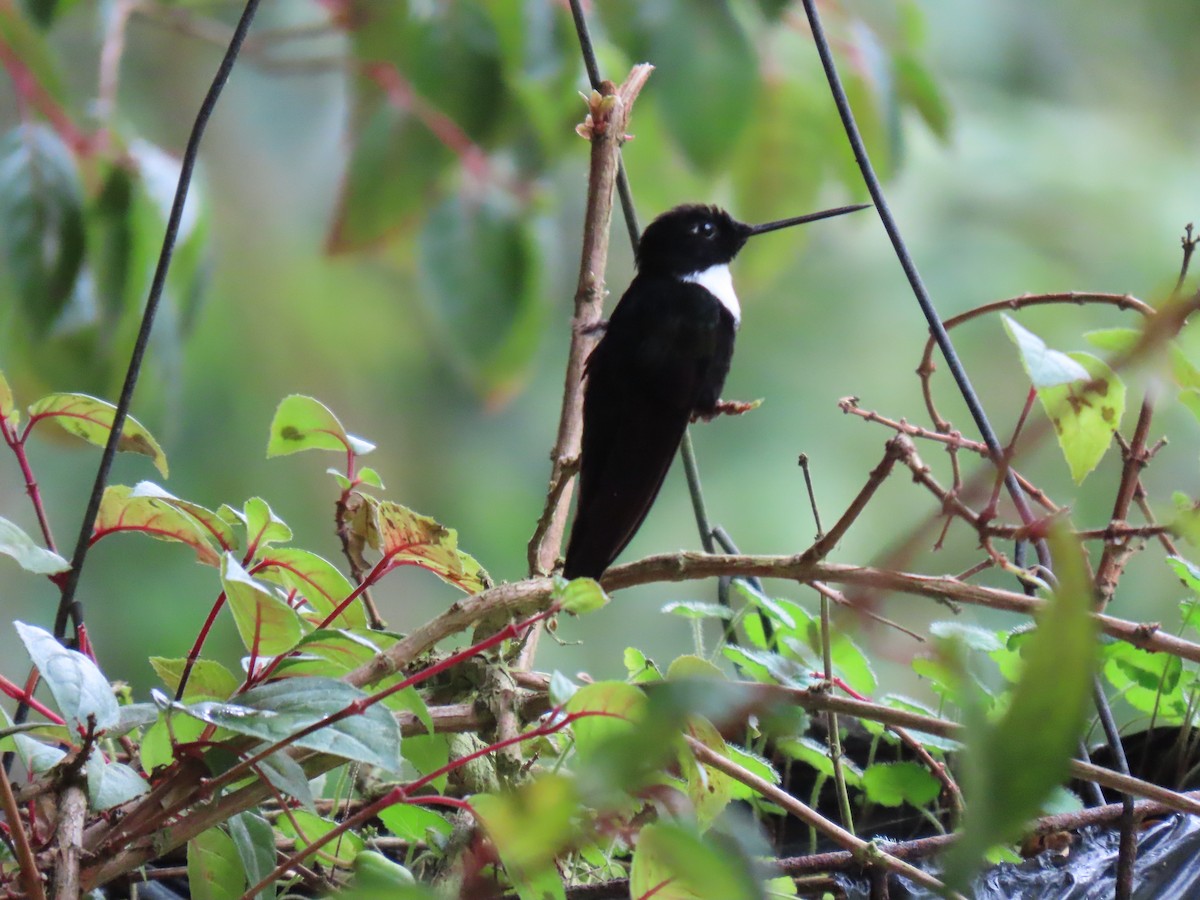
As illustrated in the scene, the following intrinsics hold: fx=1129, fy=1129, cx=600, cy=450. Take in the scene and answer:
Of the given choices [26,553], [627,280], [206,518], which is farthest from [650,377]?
[627,280]

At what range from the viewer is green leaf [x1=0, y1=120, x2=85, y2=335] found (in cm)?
117

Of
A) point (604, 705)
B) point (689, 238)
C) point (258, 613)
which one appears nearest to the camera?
point (604, 705)

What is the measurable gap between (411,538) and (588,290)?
44 centimetres

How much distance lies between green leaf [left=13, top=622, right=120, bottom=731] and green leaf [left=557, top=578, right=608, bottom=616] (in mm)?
229

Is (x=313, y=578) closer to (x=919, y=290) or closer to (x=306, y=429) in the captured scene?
(x=306, y=429)

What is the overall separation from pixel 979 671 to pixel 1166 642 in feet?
0.50

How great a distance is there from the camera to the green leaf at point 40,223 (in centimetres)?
117

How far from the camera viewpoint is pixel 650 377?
1.35 meters

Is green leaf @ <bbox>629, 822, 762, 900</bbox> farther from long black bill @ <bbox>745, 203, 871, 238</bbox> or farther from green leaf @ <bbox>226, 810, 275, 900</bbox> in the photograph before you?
long black bill @ <bbox>745, 203, 871, 238</bbox>

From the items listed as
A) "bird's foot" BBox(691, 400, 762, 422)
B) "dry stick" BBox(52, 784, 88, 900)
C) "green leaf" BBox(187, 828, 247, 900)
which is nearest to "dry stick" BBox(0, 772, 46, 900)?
"dry stick" BBox(52, 784, 88, 900)

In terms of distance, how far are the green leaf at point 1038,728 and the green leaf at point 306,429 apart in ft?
1.96

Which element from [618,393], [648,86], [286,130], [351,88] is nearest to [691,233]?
[648,86]

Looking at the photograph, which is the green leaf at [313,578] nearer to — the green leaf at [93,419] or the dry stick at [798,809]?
the green leaf at [93,419]

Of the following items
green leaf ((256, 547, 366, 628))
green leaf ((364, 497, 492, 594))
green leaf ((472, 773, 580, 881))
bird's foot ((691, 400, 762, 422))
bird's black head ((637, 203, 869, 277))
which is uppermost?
bird's black head ((637, 203, 869, 277))
